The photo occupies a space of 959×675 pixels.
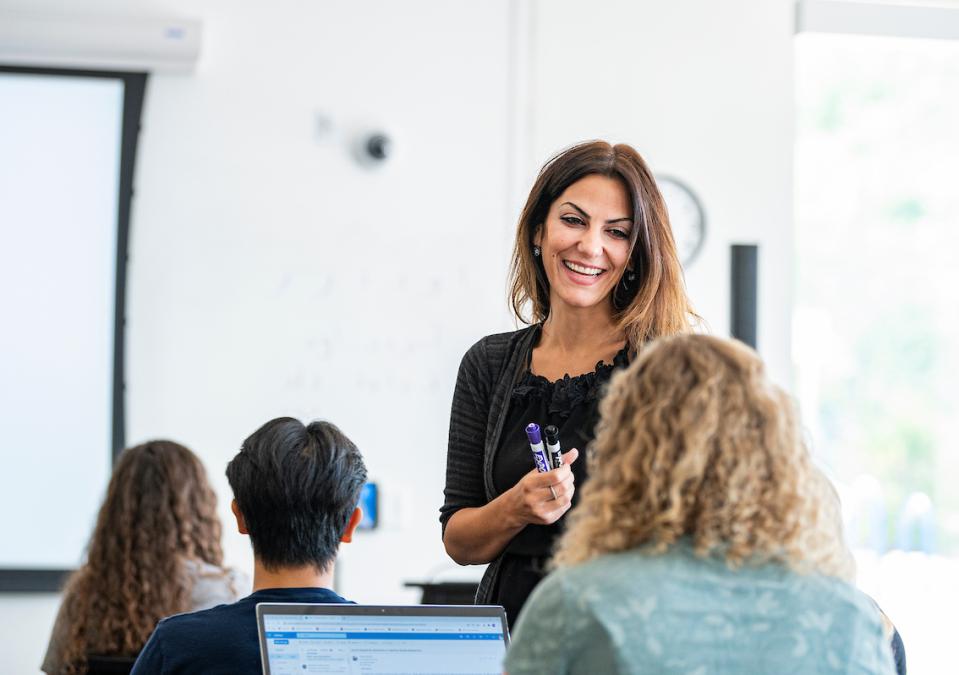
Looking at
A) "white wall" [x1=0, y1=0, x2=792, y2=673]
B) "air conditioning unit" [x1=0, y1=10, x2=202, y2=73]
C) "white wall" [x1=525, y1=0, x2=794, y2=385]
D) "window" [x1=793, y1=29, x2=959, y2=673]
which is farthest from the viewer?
"window" [x1=793, y1=29, x2=959, y2=673]

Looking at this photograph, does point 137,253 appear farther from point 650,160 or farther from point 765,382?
point 765,382

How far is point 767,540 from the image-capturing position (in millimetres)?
1177

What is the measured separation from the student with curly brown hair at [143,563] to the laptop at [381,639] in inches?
45.1

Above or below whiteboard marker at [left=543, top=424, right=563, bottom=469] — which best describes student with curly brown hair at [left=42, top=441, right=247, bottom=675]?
below

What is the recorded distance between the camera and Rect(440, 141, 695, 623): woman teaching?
1.79 metres

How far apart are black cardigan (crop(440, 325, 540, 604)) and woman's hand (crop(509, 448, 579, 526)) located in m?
0.17

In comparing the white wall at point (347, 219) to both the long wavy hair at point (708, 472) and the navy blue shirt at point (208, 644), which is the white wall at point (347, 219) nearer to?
the navy blue shirt at point (208, 644)

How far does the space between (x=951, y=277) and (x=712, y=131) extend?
1.48m

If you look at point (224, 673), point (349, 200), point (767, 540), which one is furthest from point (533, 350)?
point (349, 200)

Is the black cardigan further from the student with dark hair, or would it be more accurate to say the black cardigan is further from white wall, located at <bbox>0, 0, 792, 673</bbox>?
white wall, located at <bbox>0, 0, 792, 673</bbox>

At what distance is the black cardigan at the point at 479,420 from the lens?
6.07 ft

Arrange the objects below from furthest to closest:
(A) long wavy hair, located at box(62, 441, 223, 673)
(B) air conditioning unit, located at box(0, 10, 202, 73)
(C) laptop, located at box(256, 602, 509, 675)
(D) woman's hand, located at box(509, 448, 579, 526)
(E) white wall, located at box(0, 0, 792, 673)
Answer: (E) white wall, located at box(0, 0, 792, 673) < (B) air conditioning unit, located at box(0, 10, 202, 73) < (A) long wavy hair, located at box(62, 441, 223, 673) < (D) woman's hand, located at box(509, 448, 579, 526) < (C) laptop, located at box(256, 602, 509, 675)

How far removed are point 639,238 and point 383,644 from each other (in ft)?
2.41

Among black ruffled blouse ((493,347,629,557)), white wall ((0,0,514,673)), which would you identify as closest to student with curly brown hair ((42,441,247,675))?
black ruffled blouse ((493,347,629,557))
